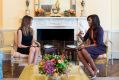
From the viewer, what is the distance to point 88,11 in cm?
767

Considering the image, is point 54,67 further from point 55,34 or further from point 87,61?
point 55,34

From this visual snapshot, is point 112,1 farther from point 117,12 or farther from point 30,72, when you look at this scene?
point 30,72

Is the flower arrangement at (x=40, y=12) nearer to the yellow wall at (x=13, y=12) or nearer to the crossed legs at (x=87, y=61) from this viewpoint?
the yellow wall at (x=13, y=12)

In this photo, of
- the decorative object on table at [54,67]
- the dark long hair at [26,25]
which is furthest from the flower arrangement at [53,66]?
the dark long hair at [26,25]

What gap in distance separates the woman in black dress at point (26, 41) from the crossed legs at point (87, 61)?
90cm

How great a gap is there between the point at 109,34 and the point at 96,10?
709 millimetres

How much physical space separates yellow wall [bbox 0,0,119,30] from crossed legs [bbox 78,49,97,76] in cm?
201

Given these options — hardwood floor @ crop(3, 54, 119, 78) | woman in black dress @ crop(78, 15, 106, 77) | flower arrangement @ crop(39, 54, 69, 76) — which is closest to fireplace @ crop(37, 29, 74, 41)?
hardwood floor @ crop(3, 54, 119, 78)

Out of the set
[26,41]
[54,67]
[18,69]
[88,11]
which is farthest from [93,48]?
[54,67]

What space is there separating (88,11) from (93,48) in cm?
194

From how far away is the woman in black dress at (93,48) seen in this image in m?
5.81

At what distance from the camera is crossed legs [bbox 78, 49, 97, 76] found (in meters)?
5.78

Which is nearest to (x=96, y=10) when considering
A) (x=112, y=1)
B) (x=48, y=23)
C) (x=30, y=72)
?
(x=112, y=1)

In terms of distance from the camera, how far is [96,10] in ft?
25.1
